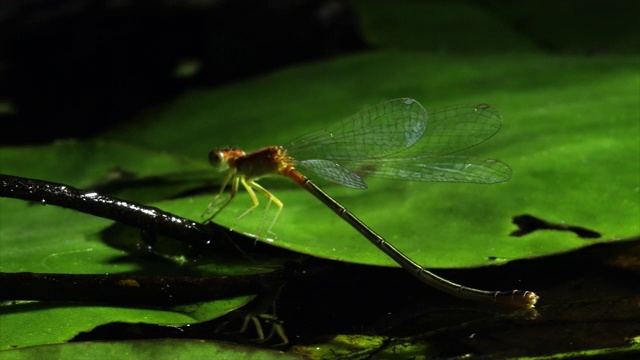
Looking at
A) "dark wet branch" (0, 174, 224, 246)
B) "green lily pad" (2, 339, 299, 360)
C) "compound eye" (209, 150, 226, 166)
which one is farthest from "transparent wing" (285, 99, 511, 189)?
"green lily pad" (2, 339, 299, 360)

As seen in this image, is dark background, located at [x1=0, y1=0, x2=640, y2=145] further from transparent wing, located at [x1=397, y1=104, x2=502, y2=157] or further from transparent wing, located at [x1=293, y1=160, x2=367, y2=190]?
transparent wing, located at [x1=293, y1=160, x2=367, y2=190]

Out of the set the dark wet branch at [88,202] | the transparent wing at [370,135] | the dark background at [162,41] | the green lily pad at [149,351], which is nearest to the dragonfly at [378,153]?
the transparent wing at [370,135]

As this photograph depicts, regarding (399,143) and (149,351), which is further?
(399,143)

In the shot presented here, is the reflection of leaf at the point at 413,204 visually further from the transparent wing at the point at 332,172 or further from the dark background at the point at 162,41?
the dark background at the point at 162,41

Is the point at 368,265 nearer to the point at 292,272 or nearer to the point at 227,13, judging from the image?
the point at 292,272

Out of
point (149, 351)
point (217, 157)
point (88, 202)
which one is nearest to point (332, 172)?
point (217, 157)

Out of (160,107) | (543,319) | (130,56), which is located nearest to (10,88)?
(130,56)

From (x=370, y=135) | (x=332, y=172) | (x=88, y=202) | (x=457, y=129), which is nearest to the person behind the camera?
(x=88, y=202)

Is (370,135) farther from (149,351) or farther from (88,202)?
(149,351)
